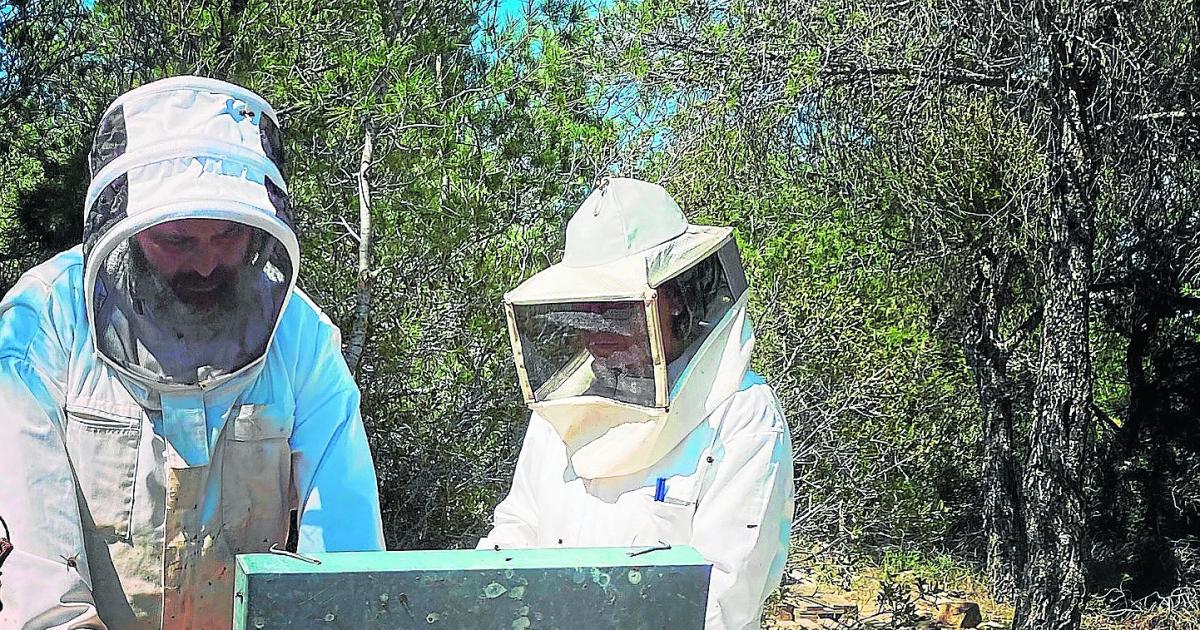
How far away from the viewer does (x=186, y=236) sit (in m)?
2.06

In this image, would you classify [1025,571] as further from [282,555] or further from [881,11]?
[282,555]

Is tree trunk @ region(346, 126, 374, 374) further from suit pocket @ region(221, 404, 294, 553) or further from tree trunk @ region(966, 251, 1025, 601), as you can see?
tree trunk @ region(966, 251, 1025, 601)

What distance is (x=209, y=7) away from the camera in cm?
552

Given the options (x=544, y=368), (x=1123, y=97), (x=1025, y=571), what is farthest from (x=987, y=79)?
(x=544, y=368)

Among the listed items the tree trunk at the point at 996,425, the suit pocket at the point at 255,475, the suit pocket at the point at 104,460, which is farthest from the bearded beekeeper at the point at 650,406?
the tree trunk at the point at 996,425

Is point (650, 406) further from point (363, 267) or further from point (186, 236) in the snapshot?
point (363, 267)

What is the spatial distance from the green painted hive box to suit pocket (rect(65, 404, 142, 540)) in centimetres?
70

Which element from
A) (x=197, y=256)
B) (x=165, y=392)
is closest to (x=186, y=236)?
(x=197, y=256)

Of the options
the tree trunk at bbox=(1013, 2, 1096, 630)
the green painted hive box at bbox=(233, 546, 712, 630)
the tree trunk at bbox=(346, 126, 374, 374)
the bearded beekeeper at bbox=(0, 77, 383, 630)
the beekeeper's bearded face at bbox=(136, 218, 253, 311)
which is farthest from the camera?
the tree trunk at bbox=(1013, 2, 1096, 630)

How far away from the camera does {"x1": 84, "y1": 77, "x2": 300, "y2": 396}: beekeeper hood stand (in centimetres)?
194

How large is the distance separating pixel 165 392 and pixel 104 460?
0.50 ft

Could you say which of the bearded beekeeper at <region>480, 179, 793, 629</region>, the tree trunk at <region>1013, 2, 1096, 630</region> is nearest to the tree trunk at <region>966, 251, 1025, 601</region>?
the tree trunk at <region>1013, 2, 1096, 630</region>

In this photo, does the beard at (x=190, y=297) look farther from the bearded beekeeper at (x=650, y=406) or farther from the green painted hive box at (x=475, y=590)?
the green painted hive box at (x=475, y=590)

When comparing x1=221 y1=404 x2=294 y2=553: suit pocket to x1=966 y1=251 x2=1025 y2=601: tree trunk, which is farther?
x1=966 y1=251 x2=1025 y2=601: tree trunk
